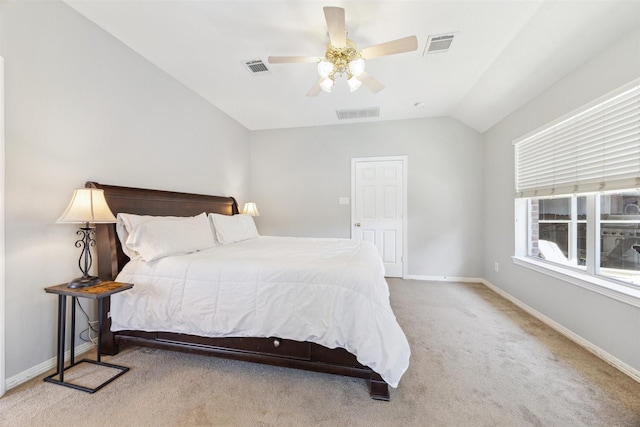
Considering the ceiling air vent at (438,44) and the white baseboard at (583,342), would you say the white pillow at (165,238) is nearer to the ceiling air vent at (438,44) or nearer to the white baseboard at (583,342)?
the ceiling air vent at (438,44)

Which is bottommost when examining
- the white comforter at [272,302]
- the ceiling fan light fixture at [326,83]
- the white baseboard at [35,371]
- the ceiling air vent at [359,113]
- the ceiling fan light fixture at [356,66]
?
the white baseboard at [35,371]

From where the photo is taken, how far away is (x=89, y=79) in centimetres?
206

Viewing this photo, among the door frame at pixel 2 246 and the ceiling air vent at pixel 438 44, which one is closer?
the door frame at pixel 2 246

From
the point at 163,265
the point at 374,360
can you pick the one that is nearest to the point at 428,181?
the point at 374,360

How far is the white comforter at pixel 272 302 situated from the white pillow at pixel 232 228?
0.87 metres

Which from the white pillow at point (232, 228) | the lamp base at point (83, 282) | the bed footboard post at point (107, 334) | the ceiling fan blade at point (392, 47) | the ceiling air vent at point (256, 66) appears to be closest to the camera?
the lamp base at point (83, 282)

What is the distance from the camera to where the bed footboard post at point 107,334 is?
1.96m

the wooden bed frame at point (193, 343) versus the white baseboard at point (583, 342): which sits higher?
the wooden bed frame at point (193, 343)

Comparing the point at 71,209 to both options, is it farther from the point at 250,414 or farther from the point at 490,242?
the point at 490,242

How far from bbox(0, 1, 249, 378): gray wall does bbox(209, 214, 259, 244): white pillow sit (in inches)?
30.3

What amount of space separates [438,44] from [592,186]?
70.0 inches

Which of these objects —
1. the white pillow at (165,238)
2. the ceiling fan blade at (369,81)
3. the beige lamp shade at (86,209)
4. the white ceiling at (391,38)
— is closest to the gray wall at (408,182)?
the white ceiling at (391,38)

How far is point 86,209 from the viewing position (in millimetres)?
1682

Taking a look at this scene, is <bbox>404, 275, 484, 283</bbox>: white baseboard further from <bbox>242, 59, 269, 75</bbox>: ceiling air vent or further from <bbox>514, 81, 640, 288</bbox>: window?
<bbox>242, 59, 269, 75</bbox>: ceiling air vent
